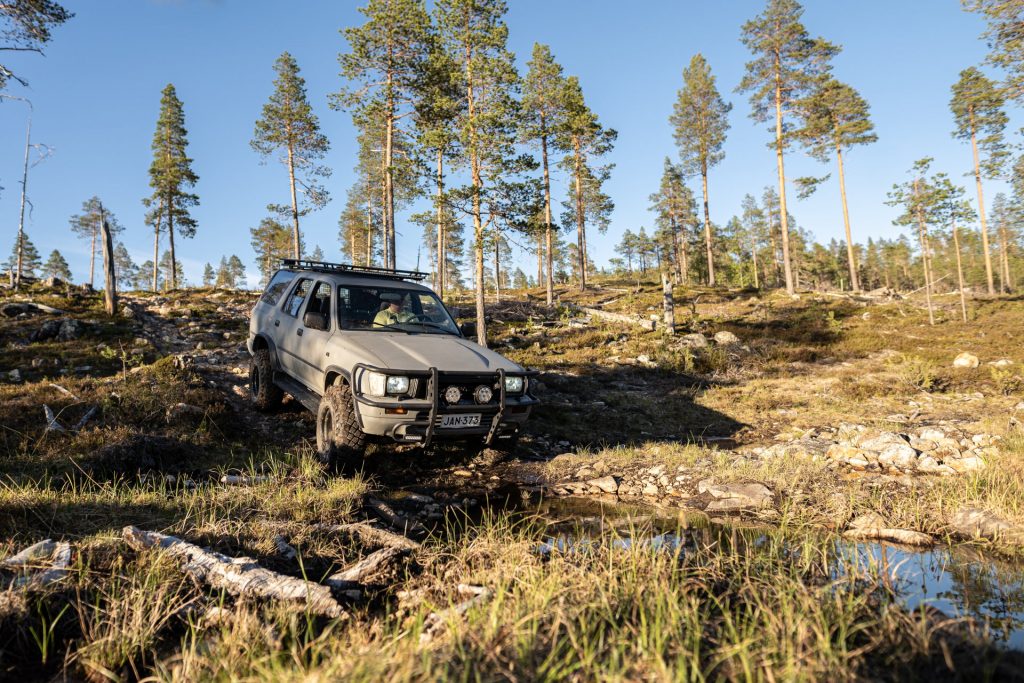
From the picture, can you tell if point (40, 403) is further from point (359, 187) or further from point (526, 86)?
point (359, 187)

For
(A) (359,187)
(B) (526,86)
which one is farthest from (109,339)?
(A) (359,187)

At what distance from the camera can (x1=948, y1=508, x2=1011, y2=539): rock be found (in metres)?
3.64

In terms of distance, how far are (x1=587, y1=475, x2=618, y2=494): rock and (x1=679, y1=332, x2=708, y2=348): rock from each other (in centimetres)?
1007

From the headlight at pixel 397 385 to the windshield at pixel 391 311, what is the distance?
138 centimetres

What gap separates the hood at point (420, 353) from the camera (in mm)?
4844

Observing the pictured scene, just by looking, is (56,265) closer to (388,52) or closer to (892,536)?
(388,52)

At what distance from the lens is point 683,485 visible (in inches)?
200

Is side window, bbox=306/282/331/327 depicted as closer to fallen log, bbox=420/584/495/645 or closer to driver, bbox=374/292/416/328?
driver, bbox=374/292/416/328

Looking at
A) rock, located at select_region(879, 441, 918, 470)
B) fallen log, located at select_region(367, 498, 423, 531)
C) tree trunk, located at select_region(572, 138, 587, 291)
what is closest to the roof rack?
fallen log, located at select_region(367, 498, 423, 531)

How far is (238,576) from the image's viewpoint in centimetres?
258

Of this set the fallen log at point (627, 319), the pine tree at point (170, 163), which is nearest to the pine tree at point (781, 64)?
the fallen log at point (627, 319)

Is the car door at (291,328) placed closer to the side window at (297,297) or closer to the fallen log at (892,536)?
the side window at (297,297)

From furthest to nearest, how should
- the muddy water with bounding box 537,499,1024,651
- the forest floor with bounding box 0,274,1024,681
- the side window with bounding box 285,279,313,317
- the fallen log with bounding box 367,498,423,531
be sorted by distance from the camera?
the side window with bounding box 285,279,313,317, the fallen log with bounding box 367,498,423,531, the muddy water with bounding box 537,499,1024,651, the forest floor with bounding box 0,274,1024,681

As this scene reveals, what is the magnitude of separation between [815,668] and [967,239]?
94.8m
